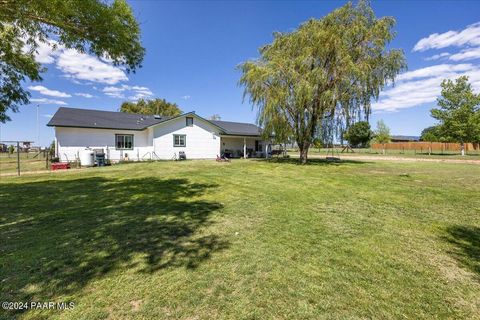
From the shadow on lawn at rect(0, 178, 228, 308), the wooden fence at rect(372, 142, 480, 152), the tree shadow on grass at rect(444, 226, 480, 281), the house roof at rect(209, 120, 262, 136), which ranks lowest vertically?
the tree shadow on grass at rect(444, 226, 480, 281)

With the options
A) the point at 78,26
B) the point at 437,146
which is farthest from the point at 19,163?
the point at 437,146

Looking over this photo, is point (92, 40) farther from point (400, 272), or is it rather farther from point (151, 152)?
point (151, 152)

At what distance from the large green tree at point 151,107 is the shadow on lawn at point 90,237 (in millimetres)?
36690

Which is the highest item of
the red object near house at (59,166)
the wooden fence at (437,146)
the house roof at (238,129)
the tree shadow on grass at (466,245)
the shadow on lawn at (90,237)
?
the house roof at (238,129)

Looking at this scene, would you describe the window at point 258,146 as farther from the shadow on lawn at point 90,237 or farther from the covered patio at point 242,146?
the shadow on lawn at point 90,237

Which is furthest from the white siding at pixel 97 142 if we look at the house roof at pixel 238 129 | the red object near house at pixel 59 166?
the house roof at pixel 238 129

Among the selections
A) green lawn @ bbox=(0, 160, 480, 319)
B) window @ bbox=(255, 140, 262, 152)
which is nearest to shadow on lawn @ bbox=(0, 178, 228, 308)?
green lawn @ bbox=(0, 160, 480, 319)

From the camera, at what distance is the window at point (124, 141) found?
1972 cm

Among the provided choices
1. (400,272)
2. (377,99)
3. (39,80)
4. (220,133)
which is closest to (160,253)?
(400,272)

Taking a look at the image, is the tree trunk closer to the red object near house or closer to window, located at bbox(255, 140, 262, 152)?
window, located at bbox(255, 140, 262, 152)

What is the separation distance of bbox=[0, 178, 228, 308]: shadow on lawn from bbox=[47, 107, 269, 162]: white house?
39.7 ft

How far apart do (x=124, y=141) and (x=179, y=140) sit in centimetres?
A: 437

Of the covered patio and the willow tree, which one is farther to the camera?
the covered patio

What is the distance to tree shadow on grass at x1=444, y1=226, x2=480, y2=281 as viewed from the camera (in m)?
3.29
